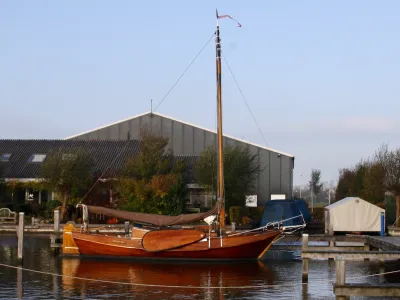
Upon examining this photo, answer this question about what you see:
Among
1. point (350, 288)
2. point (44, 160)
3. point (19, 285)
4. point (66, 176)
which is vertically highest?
point (44, 160)

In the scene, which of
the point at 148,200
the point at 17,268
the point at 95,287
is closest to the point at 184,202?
the point at 148,200

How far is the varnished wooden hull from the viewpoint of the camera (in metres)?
30.8

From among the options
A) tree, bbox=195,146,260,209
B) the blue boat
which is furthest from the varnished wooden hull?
tree, bbox=195,146,260,209

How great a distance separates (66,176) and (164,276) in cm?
2458

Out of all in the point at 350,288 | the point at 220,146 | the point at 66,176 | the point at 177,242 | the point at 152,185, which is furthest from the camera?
the point at 66,176

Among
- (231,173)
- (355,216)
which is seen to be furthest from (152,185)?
(355,216)

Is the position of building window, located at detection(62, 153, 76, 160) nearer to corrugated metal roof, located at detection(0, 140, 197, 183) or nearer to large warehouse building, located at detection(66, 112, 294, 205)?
corrugated metal roof, located at detection(0, 140, 197, 183)

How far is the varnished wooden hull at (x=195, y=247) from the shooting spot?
30.8 meters

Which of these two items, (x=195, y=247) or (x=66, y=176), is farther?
(x=66, y=176)

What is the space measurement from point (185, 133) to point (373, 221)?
82.4 ft

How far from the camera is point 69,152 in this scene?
5388 centimetres

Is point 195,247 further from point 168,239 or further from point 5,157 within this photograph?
point 5,157

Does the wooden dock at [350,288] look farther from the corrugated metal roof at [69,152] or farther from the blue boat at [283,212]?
the corrugated metal roof at [69,152]

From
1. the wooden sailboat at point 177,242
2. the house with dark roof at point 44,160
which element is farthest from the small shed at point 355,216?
the house with dark roof at point 44,160
